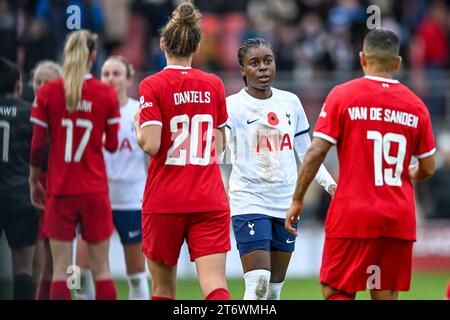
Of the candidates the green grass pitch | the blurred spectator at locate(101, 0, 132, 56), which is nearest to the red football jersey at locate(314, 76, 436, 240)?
the green grass pitch

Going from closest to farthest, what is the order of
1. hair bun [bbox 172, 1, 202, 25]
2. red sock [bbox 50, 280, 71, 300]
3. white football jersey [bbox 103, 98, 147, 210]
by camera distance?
hair bun [bbox 172, 1, 202, 25] < red sock [bbox 50, 280, 71, 300] < white football jersey [bbox 103, 98, 147, 210]

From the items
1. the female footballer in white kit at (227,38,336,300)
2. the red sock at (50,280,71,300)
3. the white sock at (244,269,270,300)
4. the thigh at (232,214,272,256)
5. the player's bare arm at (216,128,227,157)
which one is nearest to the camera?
the player's bare arm at (216,128,227,157)

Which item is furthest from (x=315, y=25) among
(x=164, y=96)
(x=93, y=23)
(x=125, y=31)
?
(x=164, y=96)

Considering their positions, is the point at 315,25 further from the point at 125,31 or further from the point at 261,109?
the point at 261,109

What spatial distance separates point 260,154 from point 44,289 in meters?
2.97

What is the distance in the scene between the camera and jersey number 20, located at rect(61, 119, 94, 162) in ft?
32.7

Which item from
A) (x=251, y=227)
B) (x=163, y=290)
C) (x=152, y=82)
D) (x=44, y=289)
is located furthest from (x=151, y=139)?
(x=44, y=289)

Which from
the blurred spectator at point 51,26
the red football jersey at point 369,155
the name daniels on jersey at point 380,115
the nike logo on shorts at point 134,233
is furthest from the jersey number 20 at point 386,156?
the blurred spectator at point 51,26

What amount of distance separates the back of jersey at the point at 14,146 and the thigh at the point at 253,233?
2434 mm

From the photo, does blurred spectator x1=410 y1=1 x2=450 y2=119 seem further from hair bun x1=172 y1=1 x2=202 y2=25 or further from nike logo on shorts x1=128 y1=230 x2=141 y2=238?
hair bun x1=172 y1=1 x2=202 y2=25

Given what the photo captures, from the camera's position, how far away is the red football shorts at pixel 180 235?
8141 mm

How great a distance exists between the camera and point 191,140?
820 cm

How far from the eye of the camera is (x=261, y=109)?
9359 millimetres

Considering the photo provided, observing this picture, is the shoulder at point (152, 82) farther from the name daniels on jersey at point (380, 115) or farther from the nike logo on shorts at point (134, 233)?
the nike logo on shorts at point (134, 233)
